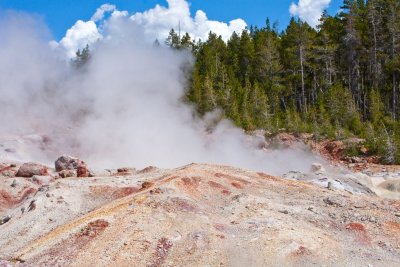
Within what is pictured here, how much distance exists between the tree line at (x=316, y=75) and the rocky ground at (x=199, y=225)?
27857 mm

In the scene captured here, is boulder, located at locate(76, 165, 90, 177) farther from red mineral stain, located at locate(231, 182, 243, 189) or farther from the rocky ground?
red mineral stain, located at locate(231, 182, 243, 189)

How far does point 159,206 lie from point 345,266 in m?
6.94

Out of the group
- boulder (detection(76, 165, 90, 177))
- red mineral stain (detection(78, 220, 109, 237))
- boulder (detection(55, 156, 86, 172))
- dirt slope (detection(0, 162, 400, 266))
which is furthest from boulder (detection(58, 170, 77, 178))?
red mineral stain (detection(78, 220, 109, 237))

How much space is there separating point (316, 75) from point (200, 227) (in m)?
53.6

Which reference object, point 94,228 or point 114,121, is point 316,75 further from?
point 94,228

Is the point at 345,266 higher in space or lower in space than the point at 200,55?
lower

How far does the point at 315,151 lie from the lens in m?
44.7

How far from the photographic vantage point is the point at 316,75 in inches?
2640

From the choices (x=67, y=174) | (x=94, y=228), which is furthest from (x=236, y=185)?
(x=67, y=174)

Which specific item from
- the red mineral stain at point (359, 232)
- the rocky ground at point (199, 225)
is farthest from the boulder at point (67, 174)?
the red mineral stain at point (359, 232)

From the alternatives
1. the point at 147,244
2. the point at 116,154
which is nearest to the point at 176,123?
the point at 116,154

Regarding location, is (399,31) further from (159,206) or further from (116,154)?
(159,206)

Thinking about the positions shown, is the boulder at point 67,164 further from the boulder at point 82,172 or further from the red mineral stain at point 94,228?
the red mineral stain at point 94,228

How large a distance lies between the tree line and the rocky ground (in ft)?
91.4
